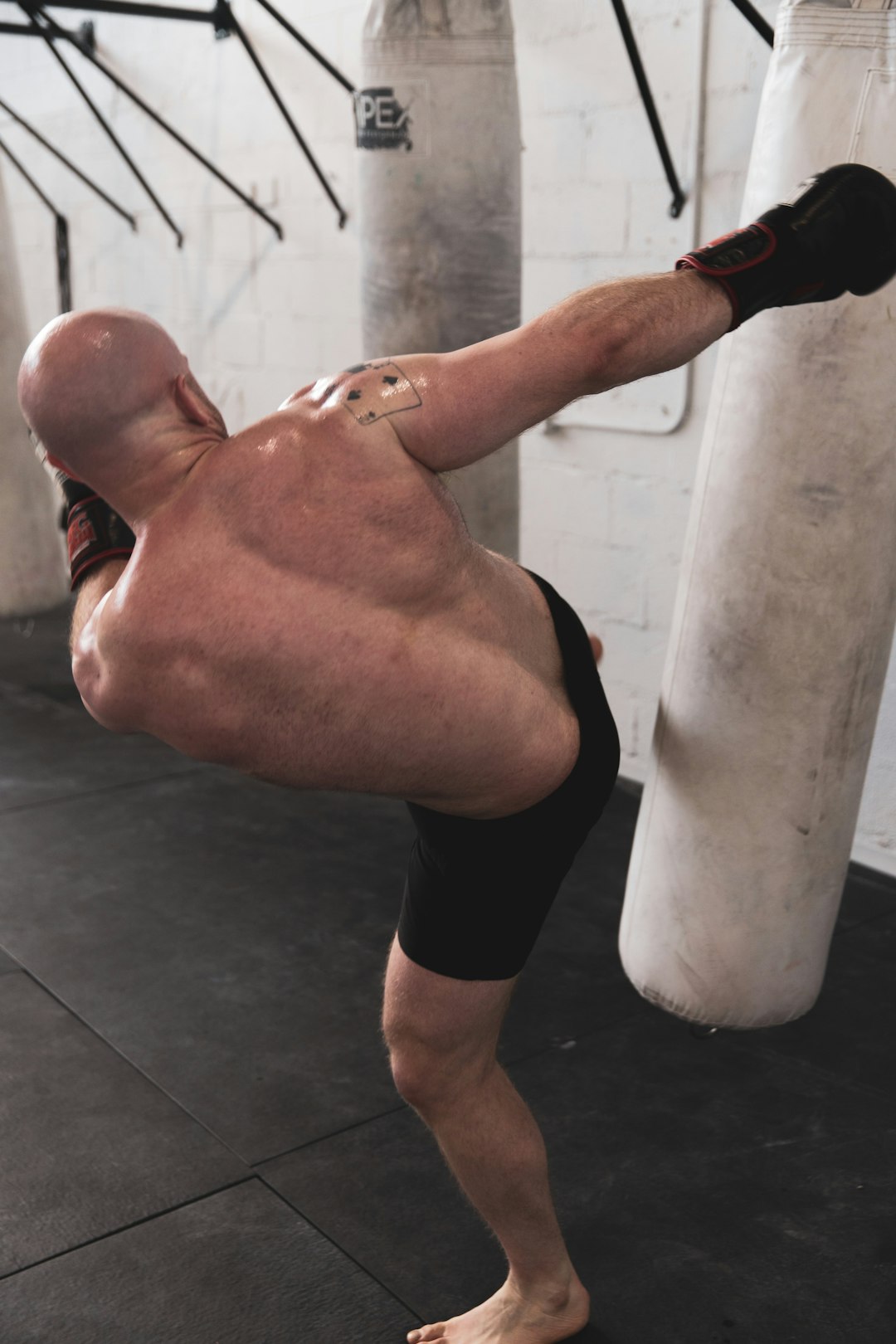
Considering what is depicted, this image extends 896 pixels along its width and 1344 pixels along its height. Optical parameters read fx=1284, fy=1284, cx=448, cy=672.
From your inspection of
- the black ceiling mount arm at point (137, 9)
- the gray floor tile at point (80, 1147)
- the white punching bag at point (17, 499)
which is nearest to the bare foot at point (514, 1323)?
the gray floor tile at point (80, 1147)

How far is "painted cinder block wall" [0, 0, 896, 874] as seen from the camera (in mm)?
3111

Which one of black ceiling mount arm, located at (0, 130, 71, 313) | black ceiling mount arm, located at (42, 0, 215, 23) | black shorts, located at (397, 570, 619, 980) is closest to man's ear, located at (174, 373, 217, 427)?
black shorts, located at (397, 570, 619, 980)

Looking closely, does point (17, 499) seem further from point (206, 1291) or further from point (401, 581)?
point (401, 581)

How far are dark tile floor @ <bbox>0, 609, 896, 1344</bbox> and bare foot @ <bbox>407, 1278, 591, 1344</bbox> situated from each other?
0.04 meters

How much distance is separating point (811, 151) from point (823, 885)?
3.91 feet

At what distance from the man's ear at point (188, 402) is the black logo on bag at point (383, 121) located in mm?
1409

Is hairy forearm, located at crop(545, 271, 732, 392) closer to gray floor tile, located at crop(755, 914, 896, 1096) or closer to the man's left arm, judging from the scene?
the man's left arm

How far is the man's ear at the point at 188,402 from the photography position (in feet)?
4.63

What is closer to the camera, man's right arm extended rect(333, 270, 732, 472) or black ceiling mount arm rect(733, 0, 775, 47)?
man's right arm extended rect(333, 270, 732, 472)

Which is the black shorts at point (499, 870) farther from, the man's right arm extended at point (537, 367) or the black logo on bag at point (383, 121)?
the black logo on bag at point (383, 121)

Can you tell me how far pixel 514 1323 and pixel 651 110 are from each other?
260 cm

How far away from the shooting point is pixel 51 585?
5.25m

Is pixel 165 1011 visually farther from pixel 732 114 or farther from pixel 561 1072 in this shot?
pixel 732 114

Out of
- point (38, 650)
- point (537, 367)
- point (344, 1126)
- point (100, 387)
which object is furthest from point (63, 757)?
point (537, 367)
